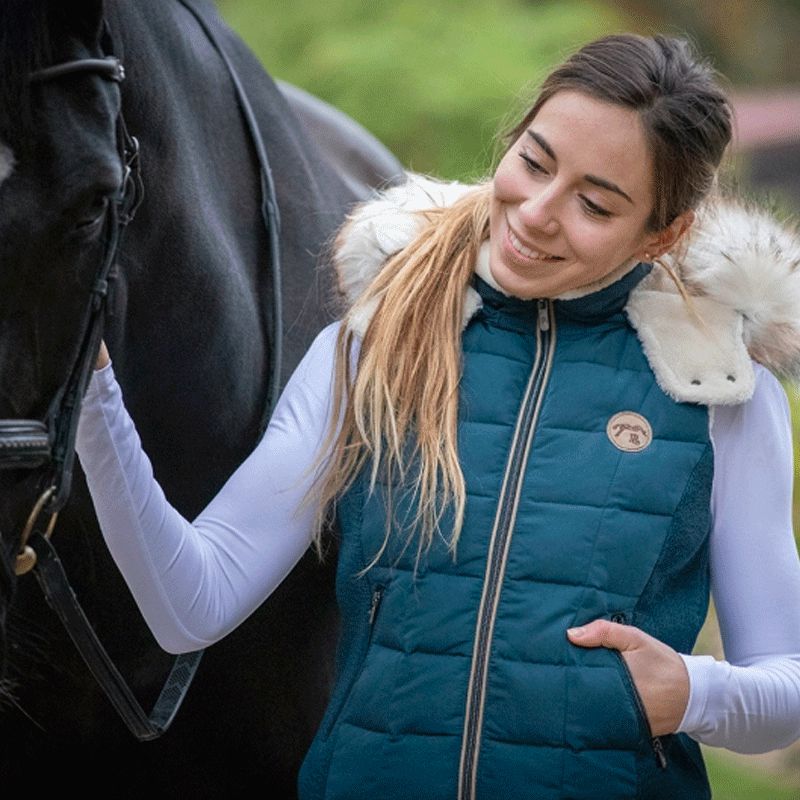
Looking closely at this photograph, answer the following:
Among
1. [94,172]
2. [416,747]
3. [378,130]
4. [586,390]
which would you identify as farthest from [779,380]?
[378,130]

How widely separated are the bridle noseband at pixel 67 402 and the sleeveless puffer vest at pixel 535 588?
426 millimetres

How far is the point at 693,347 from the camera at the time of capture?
2.15m

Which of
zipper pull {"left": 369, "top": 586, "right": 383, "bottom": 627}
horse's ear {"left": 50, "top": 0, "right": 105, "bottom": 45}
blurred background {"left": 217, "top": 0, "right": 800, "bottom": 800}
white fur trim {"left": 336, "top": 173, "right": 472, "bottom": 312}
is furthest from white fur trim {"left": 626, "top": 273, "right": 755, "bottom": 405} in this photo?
blurred background {"left": 217, "top": 0, "right": 800, "bottom": 800}

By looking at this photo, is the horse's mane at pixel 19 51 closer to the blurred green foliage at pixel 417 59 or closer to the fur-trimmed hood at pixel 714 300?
the fur-trimmed hood at pixel 714 300

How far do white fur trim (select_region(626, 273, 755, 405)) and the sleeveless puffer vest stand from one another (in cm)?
2

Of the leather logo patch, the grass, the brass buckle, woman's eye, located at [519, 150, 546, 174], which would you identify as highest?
woman's eye, located at [519, 150, 546, 174]

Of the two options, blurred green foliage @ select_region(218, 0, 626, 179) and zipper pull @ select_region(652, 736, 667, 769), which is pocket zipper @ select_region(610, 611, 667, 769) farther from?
blurred green foliage @ select_region(218, 0, 626, 179)

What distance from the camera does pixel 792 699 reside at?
82.7 inches

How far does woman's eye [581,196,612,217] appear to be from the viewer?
6.93 ft

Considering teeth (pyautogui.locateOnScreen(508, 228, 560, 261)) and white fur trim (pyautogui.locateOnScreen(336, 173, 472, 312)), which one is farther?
white fur trim (pyautogui.locateOnScreen(336, 173, 472, 312))

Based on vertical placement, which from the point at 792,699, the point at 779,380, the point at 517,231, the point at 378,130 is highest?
the point at 517,231

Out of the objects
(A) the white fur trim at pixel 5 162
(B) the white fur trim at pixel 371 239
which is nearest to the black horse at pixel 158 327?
(A) the white fur trim at pixel 5 162

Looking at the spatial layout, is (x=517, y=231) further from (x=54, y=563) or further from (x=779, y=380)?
(x=54, y=563)

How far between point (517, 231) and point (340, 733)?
27.4 inches
